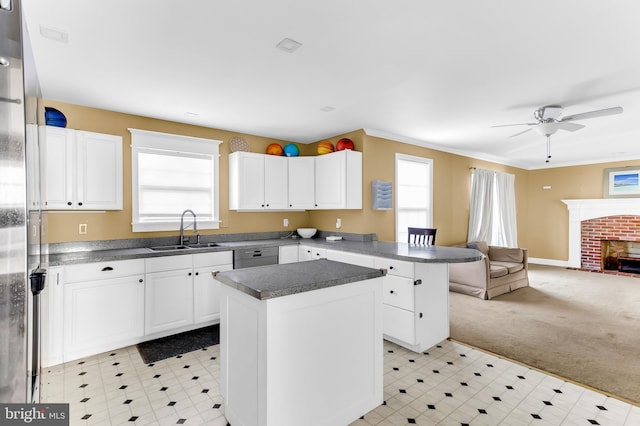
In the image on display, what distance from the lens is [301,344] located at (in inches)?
70.8

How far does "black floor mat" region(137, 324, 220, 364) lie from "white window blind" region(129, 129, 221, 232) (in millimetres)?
1343

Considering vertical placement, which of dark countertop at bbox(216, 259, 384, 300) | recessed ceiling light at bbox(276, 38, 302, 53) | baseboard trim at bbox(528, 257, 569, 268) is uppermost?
recessed ceiling light at bbox(276, 38, 302, 53)

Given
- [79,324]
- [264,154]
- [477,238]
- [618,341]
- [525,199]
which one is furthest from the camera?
[525,199]

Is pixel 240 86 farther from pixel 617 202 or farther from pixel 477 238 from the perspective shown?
pixel 617 202

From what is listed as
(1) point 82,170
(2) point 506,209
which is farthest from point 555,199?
(1) point 82,170

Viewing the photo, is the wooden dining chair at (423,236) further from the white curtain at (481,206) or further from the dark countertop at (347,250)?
the white curtain at (481,206)

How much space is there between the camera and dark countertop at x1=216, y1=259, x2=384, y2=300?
5.60 feet

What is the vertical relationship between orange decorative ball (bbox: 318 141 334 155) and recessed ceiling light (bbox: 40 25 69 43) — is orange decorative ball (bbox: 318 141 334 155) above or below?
below

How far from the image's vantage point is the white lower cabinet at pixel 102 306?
2887 mm

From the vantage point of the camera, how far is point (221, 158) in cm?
448

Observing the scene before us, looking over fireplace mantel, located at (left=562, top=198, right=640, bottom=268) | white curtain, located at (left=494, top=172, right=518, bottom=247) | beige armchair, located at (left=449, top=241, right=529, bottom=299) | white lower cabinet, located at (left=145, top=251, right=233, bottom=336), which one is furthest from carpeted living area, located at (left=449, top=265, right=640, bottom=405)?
white lower cabinet, located at (left=145, top=251, right=233, bottom=336)

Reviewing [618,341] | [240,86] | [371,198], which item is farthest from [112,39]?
[618,341]

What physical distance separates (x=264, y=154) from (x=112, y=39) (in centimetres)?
262

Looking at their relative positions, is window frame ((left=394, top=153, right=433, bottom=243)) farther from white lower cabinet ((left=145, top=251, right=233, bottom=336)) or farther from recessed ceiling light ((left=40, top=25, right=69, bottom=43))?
recessed ceiling light ((left=40, top=25, right=69, bottom=43))
